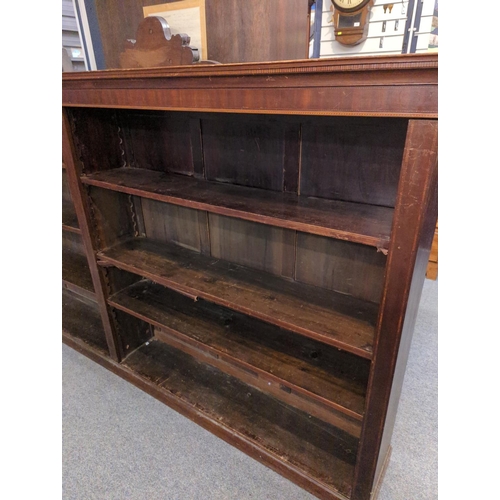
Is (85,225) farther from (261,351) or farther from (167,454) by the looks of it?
(167,454)

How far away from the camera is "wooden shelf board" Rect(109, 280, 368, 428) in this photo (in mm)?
1205

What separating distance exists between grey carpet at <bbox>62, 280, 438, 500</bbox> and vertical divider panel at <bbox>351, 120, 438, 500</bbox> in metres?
0.46

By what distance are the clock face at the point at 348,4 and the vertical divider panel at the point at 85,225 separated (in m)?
1.14

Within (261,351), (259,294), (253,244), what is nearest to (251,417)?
(261,351)

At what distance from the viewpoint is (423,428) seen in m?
1.61

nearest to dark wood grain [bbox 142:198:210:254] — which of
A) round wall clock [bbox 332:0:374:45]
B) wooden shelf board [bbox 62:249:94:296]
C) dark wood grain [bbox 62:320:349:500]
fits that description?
wooden shelf board [bbox 62:249:94:296]

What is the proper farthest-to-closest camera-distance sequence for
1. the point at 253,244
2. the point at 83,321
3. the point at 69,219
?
the point at 83,321 → the point at 69,219 → the point at 253,244

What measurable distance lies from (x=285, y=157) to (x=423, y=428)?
4.73 ft

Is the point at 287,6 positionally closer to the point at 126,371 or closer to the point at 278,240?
the point at 278,240

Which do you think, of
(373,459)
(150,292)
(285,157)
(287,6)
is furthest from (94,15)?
(373,459)

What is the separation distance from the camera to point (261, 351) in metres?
1.39

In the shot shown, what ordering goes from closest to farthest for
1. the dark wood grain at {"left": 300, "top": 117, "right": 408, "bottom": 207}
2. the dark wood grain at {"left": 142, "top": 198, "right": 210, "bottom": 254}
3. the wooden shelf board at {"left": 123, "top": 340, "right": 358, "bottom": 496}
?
the dark wood grain at {"left": 300, "top": 117, "right": 408, "bottom": 207} < the wooden shelf board at {"left": 123, "top": 340, "right": 358, "bottom": 496} < the dark wood grain at {"left": 142, "top": 198, "right": 210, "bottom": 254}

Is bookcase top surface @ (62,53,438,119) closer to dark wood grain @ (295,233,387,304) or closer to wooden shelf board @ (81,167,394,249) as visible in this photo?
wooden shelf board @ (81,167,394,249)

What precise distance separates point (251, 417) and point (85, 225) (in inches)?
47.0
